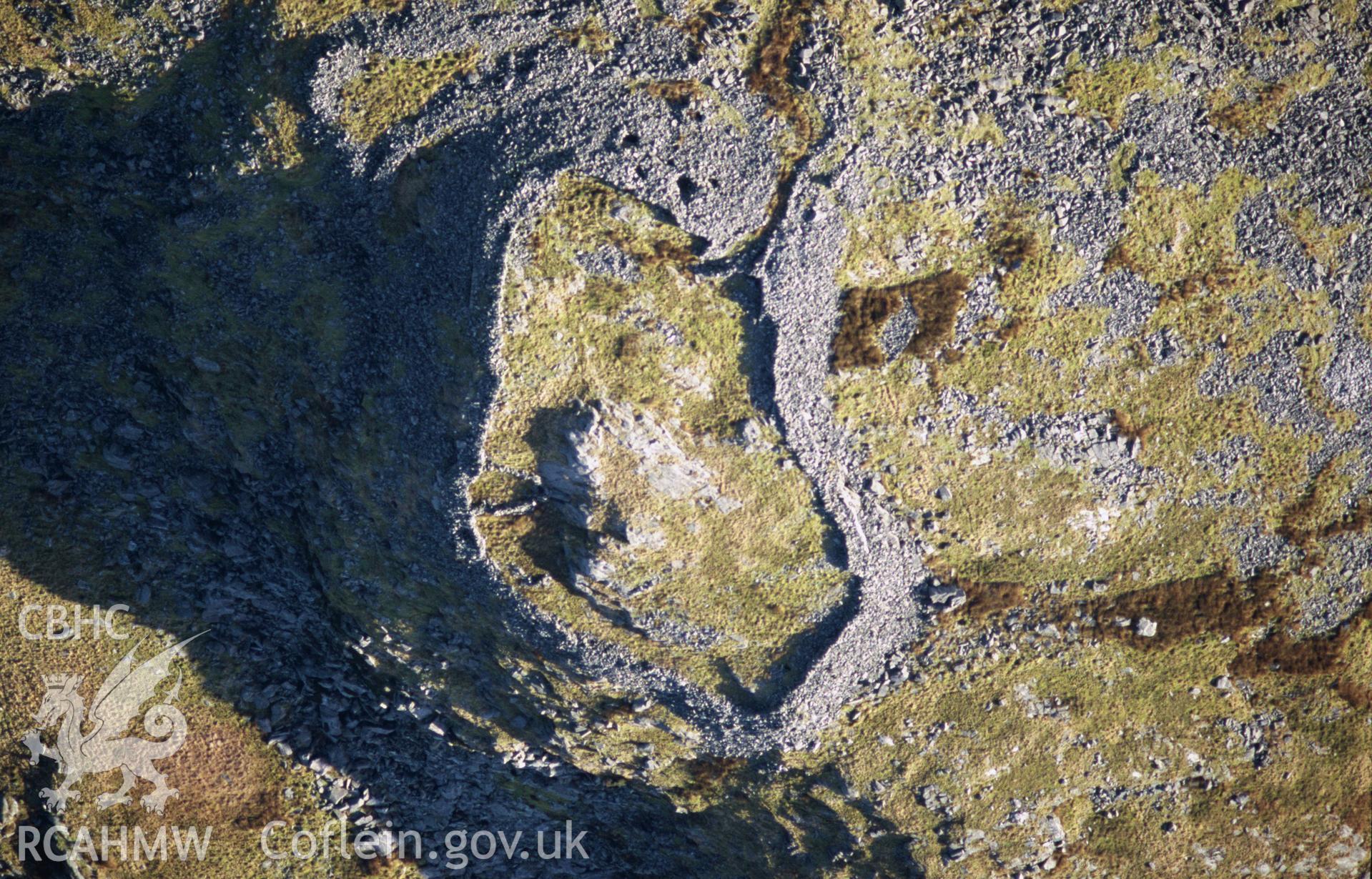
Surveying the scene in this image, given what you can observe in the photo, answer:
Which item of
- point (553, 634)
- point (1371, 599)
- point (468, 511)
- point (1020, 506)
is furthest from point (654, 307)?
point (1371, 599)

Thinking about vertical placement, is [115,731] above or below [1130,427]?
below

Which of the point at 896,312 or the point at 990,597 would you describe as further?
the point at 990,597

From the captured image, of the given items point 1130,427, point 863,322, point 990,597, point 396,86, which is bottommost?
point 990,597

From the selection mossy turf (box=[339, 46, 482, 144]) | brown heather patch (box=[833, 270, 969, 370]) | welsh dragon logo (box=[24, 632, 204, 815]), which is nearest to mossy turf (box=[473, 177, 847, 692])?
brown heather patch (box=[833, 270, 969, 370])

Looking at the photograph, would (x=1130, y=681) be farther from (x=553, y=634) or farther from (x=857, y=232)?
(x=553, y=634)

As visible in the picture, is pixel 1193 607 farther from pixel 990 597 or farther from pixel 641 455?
pixel 641 455

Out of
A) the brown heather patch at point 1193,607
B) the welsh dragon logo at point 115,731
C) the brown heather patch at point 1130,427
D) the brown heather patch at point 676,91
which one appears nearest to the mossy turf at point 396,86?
the brown heather patch at point 676,91

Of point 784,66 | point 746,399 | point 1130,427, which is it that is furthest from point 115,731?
point 1130,427

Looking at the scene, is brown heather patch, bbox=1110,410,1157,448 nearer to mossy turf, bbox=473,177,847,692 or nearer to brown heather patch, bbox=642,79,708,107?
mossy turf, bbox=473,177,847,692
